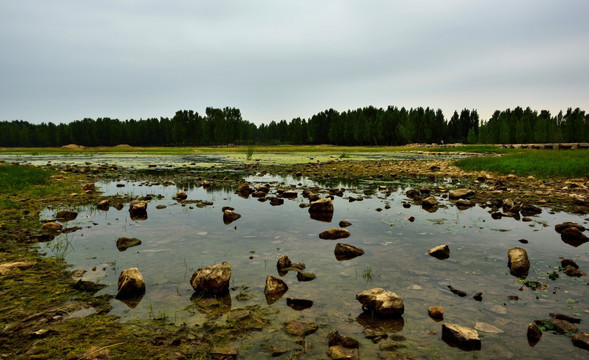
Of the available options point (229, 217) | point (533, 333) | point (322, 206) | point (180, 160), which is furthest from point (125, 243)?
point (180, 160)

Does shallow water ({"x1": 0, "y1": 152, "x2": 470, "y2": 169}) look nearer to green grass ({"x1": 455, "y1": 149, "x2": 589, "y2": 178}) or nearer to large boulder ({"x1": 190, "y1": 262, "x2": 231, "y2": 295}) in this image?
green grass ({"x1": 455, "y1": 149, "x2": 589, "y2": 178})

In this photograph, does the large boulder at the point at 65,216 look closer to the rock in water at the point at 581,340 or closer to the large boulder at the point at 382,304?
the large boulder at the point at 382,304

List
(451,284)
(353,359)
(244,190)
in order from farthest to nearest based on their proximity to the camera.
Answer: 1. (244,190)
2. (451,284)
3. (353,359)

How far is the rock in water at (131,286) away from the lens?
4945 millimetres

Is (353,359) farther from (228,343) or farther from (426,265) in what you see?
(426,265)

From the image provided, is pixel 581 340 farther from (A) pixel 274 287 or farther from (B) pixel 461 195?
(B) pixel 461 195

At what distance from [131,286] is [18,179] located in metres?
15.8

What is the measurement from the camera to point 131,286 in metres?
Result: 4.98

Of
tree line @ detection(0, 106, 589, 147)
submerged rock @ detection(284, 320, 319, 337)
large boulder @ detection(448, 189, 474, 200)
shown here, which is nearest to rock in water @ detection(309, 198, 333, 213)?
large boulder @ detection(448, 189, 474, 200)

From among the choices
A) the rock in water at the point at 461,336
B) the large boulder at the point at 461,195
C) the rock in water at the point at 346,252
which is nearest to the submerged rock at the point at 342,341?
the rock in water at the point at 461,336

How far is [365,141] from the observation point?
384 ft

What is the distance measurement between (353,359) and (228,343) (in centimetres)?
145

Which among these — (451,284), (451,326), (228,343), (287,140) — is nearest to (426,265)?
(451,284)

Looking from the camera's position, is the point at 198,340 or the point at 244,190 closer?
the point at 198,340
